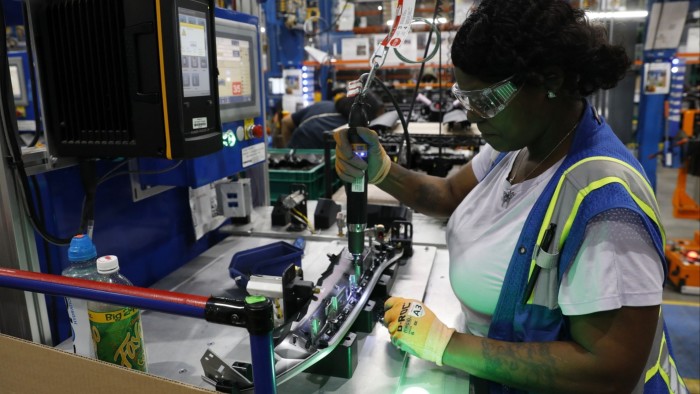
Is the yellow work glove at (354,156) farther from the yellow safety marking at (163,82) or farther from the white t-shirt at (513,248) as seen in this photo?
the yellow safety marking at (163,82)

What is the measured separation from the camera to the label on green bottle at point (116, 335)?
3.32 ft

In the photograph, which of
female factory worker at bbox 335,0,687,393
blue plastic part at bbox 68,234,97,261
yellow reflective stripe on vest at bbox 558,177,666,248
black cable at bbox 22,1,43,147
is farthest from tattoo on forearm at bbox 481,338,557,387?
black cable at bbox 22,1,43,147

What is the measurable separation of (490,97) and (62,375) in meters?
0.94

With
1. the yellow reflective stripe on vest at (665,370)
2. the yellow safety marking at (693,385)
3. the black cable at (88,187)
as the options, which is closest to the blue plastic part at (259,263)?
→ the black cable at (88,187)

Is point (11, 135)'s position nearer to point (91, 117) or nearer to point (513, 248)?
point (91, 117)

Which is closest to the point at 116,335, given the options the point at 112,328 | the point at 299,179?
the point at 112,328

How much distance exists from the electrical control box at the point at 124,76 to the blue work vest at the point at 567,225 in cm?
80

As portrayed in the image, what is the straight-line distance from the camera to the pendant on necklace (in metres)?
1.13

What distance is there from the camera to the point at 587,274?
86 cm

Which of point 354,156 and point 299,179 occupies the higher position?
point 354,156

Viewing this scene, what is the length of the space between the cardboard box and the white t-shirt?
2.00ft

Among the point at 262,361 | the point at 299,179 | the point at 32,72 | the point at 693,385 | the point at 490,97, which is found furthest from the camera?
the point at 299,179

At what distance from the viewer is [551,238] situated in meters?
0.93

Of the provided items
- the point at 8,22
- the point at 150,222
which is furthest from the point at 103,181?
the point at 8,22
